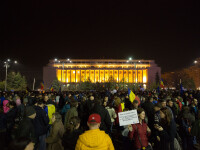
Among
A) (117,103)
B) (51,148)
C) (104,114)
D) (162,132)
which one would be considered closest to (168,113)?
(162,132)

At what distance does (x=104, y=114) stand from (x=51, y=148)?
2289 mm

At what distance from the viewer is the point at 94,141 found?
326 centimetres

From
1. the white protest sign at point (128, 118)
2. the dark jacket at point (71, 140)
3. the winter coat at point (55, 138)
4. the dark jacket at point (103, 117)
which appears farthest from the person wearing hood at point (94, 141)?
the dark jacket at point (103, 117)

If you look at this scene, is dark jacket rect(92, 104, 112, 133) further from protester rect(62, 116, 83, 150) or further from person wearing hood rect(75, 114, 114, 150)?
person wearing hood rect(75, 114, 114, 150)

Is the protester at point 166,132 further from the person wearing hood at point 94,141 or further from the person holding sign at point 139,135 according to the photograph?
the person wearing hood at point 94,141

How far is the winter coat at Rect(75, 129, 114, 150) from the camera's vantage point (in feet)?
10.6

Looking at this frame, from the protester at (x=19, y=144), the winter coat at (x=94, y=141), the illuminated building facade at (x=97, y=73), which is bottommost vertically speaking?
Result: the winter coat at (x=94, y=141)

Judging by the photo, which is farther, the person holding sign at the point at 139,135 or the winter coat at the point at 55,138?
the winter coat at the point at 55,138

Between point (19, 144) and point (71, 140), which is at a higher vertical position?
point (19, 144)

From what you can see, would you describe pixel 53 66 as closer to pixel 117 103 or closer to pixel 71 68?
pixel 71 68

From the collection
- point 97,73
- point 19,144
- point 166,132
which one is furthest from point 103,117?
point 97,73

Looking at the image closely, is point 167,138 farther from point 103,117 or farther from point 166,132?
point 103,117

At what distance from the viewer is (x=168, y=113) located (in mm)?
4453

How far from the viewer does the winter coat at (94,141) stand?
3.24m
